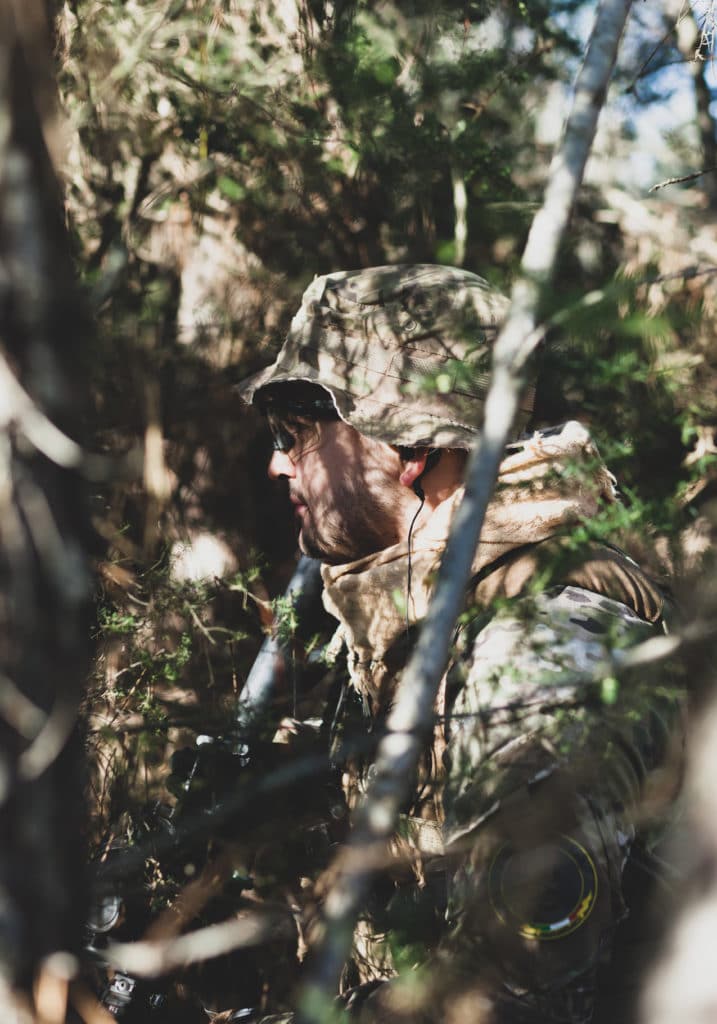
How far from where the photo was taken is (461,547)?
1.32 meters

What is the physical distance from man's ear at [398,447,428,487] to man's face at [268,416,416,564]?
0.03m

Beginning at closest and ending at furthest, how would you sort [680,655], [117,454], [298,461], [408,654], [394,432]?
[680,655]
[408,654]
[394,432]
[298,461]
[117,454]

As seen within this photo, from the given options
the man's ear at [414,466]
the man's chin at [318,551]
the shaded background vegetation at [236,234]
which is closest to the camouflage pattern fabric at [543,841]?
the man's ear at [414,466]

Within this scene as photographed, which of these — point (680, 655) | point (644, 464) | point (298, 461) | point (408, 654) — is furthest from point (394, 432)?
point (644, 464)

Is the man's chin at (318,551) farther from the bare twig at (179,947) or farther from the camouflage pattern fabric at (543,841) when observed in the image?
the bare twig at (179,947)

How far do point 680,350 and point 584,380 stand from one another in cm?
51

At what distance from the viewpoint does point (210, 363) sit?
3775 mm

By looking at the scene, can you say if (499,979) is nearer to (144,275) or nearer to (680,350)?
(680,350)

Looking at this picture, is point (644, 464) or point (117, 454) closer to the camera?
point (117, 454)

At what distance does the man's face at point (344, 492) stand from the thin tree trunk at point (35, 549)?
1.63m

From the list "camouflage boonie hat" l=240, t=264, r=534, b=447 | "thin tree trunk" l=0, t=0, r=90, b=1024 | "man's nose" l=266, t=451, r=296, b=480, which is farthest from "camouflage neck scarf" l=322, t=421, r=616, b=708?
"thin tree trunk" l=0, t=0, r=90, b=1024

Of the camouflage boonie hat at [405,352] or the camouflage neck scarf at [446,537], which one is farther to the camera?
the camouflage boonie hat at [405,352]

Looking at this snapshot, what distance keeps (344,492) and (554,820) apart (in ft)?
4.56

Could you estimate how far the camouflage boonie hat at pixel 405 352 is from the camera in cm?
266
